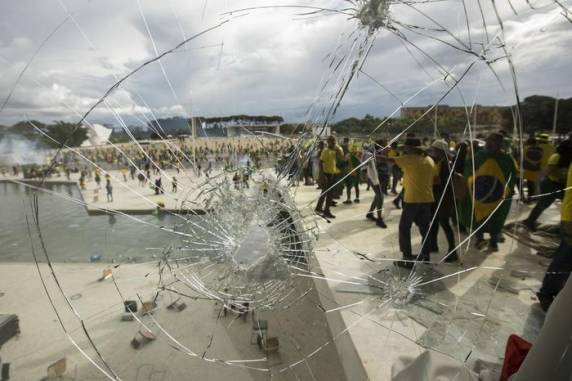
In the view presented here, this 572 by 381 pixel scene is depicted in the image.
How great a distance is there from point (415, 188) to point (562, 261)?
126cm

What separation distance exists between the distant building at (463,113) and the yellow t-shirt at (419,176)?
0.90 meters

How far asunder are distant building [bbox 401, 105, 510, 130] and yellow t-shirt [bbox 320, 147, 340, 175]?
9.15 ft

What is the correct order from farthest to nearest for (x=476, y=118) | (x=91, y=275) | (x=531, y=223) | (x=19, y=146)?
1. (x=19, y=146)
2. (x=91, y=275)
3. (x=531, y=223)
4. (x=476, y=118)

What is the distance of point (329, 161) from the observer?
4949 mm

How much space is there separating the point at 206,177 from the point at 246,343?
2065 mm

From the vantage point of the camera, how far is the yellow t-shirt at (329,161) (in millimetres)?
4949

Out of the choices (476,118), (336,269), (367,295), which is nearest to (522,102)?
(476,118)

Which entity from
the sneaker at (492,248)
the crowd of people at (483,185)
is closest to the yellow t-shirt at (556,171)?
the crowd of people at (483,185)

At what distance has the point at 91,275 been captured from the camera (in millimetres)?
6094

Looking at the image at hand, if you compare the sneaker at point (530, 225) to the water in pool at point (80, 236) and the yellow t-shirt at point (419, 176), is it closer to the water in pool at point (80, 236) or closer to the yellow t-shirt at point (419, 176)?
the yellow t-shirt at point (419, 176)

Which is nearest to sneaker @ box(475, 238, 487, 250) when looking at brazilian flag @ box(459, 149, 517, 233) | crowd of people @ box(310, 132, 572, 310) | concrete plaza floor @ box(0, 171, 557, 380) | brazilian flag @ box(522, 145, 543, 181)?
crowd of people @ box(310, 132, 572, 310)

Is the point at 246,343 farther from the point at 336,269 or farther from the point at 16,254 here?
the point at 16,254

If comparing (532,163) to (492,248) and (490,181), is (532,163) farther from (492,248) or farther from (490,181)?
(492,248)

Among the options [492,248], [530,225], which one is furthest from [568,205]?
[530,225]
